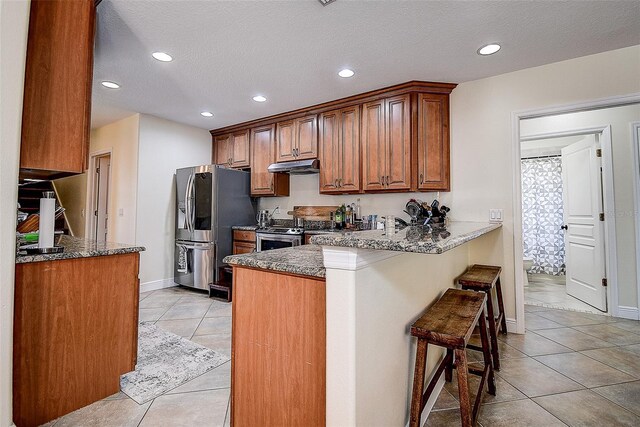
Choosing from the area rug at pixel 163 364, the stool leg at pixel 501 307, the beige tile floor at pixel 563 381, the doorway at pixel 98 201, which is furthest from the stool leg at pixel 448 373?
the doorway at pixel 98 201

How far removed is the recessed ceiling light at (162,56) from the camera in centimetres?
254

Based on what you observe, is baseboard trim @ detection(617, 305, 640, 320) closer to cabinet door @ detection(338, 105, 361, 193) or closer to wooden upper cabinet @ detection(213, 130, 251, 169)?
cabinet door @ detection(338, 105, 361, 193)

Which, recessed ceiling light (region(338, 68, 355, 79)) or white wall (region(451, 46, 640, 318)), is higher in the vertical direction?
recessed ceiling light (region(338, 68, 355, 79))

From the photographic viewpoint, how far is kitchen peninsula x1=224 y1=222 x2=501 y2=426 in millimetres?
1034

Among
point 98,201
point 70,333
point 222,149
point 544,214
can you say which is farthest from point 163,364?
point 544,214

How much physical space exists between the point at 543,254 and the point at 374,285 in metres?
5.74

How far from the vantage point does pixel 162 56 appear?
8.44 feet

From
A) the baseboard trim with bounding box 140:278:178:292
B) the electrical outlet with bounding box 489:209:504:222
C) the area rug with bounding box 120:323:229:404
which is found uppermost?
the electrical outlet with bounding box 489:209:504:222

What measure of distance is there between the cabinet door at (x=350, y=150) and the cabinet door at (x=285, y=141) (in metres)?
0.77

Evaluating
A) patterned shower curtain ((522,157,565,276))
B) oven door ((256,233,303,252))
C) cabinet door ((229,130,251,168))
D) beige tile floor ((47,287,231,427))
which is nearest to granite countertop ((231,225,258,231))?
oven door ((256,233,303,252))

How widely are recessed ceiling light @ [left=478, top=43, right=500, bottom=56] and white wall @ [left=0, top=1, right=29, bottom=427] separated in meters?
2.93

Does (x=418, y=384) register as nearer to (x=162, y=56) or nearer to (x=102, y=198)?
(x=162, y=56)

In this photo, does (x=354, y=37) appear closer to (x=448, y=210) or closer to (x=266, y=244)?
(x=448, y=210)

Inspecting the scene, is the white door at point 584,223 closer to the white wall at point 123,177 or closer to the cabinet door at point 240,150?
the cabinet door at point 240,150
